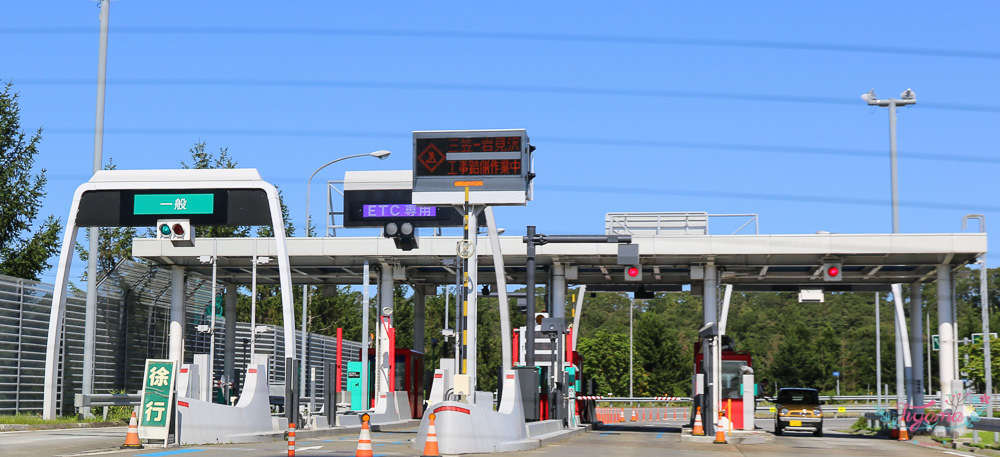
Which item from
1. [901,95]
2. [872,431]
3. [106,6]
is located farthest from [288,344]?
[872,431]

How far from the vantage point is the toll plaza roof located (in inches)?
1314

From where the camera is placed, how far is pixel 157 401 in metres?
19.7

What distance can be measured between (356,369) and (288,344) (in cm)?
A: 1242

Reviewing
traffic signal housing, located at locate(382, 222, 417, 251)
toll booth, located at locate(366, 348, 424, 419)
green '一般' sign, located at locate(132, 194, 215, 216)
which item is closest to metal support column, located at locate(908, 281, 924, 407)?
toll booth, located at locate(366, 348, 424, 419)

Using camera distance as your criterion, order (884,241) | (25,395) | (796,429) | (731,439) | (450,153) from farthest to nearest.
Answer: (796,429) < (884,241) < (25,395) < (731,439) < (450,153)

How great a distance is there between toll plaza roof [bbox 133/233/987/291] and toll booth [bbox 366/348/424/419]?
2728mm

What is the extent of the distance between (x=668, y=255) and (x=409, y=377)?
418 inches

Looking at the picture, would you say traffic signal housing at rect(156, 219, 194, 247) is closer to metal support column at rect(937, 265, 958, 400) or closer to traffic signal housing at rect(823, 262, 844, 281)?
traffic signal housing at rect(823, 262, 844, 281)

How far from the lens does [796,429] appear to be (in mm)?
38562

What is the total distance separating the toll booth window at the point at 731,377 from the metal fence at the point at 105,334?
14.2 meters

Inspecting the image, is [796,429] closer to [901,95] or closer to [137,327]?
[901,95]

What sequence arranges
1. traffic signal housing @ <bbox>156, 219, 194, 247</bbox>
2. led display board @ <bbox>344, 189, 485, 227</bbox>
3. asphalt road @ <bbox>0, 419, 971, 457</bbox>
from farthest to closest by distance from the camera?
led display board @ <bbox>344, 189, 485, 227</bbox>, traffic signal housing @ <bbox>156, 219, 194, 247</bbox>, asphalt road @ <bbox>0, 419, 971, 457</bbox>

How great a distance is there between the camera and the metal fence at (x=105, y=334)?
28578mm

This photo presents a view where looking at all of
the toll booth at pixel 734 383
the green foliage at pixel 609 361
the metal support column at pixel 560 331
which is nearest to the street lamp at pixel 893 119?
the toll booth at pixel 734 383
